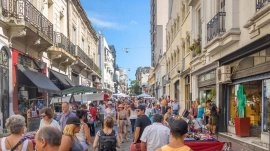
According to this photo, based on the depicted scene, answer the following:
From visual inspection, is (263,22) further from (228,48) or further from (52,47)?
(52,47)

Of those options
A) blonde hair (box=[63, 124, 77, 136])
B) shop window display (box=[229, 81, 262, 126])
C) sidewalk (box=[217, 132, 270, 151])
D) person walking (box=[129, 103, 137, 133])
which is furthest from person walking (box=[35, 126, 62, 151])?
person walking (box=[129, 103, 137, 133])

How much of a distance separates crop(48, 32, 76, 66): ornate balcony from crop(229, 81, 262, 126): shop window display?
459 inches

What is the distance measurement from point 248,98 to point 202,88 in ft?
27.0

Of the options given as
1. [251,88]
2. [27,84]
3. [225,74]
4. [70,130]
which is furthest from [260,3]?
[27,84]

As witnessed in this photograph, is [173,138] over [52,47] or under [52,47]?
under

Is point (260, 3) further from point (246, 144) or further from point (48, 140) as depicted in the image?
point (48, 140)

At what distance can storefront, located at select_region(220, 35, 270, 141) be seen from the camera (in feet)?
41.3

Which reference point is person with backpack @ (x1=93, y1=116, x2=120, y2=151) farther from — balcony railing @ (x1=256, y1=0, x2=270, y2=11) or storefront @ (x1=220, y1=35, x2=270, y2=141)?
balcony railing @ (x1=256, y1=0, x2=270, y2=11)

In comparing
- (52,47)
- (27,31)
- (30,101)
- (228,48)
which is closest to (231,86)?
(228,48)

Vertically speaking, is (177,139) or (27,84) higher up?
(27,84)

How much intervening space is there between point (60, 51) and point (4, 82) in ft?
28.5

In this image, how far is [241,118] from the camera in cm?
1462

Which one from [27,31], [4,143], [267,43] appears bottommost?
[4,143]

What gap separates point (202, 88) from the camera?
75.3ft
